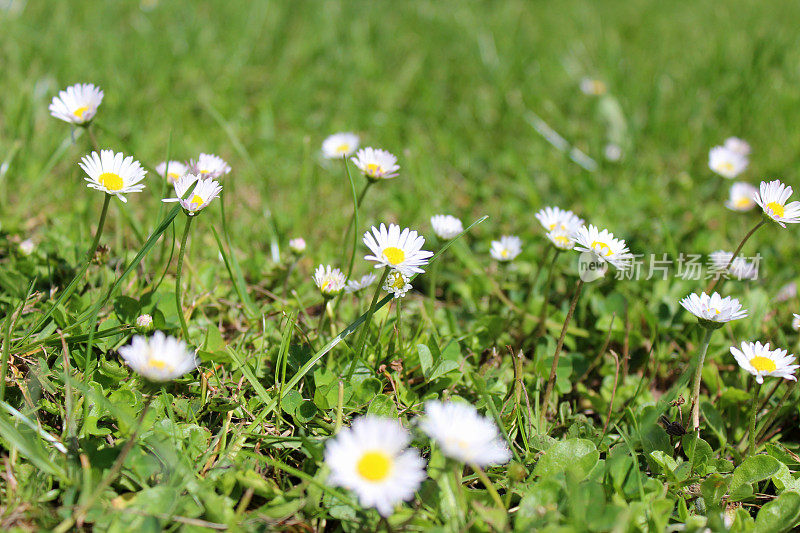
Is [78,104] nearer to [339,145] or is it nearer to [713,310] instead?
[339,145]

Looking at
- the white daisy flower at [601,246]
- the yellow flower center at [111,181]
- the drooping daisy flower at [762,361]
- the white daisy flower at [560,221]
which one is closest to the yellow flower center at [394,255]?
the white daisy flower at [601,246]

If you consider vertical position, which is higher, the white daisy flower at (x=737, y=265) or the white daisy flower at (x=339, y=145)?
the white daisy flower at (x=339, y=145)

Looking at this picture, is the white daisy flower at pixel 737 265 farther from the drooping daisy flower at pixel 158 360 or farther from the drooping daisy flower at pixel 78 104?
the drooping daisy flower at pixel 78 104

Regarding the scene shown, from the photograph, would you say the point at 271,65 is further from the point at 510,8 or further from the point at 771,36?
the point at 771,36

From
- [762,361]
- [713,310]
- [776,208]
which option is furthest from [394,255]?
[776,208]

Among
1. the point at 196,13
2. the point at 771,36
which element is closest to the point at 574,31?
the point at 771,36

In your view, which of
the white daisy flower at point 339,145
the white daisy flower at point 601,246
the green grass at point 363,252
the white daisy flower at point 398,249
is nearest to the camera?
the green grass at point 363,252

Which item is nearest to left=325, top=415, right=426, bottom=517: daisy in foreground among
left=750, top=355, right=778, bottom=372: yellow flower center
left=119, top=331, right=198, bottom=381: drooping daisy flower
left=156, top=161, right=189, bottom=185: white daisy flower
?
left=119, top=331, right=198, bottom=381: drooping daisy flower
